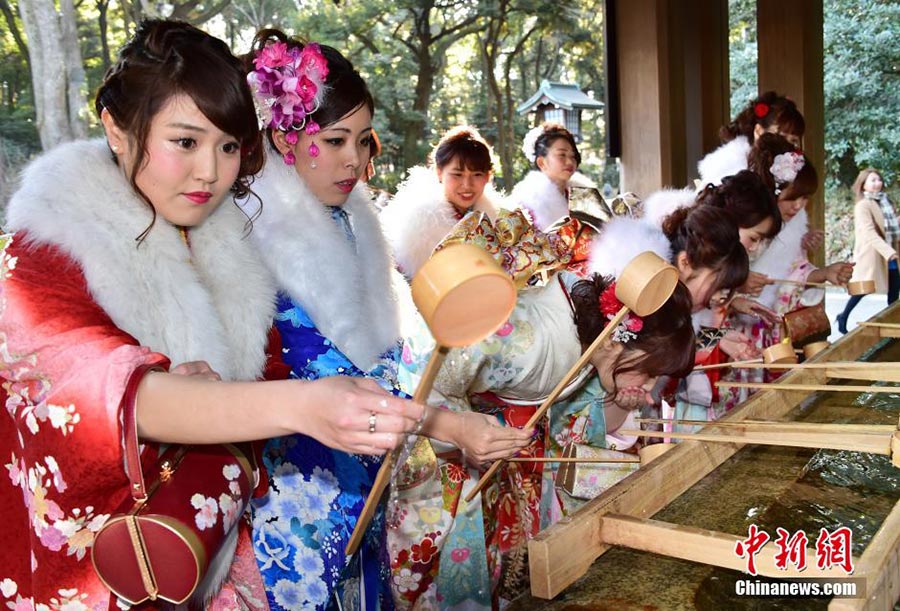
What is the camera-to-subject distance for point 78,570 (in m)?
1.40

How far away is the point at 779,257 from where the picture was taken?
497cm

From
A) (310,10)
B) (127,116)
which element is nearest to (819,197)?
(127,116)

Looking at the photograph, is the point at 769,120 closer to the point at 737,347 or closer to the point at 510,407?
the point at 737,347

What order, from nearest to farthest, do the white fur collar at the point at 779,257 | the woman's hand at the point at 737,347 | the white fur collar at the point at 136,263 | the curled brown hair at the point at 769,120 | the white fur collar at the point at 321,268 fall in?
the white fur collar at the point at 136,263
the white fur collar at the point at 321,268
the woman's hand at the point at 737,347
the white fur collar at the point at 779,257
the curled brown hair at the point at 769,120

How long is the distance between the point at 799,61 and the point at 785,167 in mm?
3055

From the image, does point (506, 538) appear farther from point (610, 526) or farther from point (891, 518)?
point (891, 518)

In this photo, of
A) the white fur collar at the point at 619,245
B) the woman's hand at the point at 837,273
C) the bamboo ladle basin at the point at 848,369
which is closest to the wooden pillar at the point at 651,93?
the woman's hand at the point at 837,273

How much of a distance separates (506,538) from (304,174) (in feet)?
4.71

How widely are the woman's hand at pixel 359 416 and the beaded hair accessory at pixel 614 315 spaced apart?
137 centimetres

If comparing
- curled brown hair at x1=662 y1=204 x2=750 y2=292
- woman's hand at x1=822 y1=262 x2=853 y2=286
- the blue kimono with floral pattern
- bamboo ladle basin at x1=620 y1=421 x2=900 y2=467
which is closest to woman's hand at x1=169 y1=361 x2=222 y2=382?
the blue kimono with floral pattern

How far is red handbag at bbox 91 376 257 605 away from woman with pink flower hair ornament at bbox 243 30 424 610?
0.57 meters

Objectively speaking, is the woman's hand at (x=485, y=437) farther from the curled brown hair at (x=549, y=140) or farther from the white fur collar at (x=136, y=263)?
the curled brown hair at (x=549, y=140)

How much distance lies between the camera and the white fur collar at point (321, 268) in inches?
84.0

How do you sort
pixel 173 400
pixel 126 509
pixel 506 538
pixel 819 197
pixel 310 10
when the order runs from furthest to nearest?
pixel 310 10 < pixel 819 197 < pixel 506 538 < pixel 126 509 < pixel 173 400
